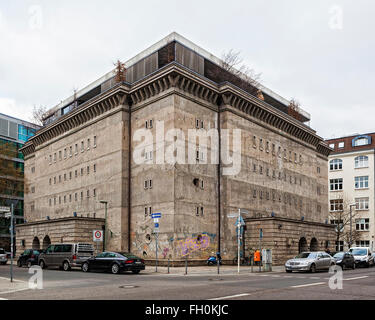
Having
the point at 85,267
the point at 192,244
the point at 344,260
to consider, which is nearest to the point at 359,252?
the point at 344,260

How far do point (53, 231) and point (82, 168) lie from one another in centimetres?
759

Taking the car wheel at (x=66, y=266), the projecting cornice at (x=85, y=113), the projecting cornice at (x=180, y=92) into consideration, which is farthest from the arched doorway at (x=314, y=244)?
the car wheel at (x=66, y=266)

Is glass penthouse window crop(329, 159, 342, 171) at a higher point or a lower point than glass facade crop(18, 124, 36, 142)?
lower

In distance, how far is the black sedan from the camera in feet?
93.6

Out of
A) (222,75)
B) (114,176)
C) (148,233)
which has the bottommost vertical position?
(148,233)

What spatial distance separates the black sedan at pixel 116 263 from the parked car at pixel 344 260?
55.1ft

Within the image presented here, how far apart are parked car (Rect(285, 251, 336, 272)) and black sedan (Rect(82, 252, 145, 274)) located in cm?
1001

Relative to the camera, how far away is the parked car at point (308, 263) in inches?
1170

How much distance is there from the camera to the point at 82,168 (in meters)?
50.1

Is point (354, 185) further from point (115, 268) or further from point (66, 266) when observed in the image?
point (115, 268)

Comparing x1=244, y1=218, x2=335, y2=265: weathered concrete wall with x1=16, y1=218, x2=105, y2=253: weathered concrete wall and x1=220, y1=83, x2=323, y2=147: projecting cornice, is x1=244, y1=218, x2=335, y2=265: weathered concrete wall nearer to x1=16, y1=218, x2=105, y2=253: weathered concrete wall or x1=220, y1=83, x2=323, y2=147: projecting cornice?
x1=220, y1=83, x2=323, y2=147: projecting cornice

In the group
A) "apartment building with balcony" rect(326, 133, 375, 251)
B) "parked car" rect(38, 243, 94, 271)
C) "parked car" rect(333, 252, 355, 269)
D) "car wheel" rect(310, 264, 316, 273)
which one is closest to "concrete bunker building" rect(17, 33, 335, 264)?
"parked car" rect(333, 252, 355, 269)

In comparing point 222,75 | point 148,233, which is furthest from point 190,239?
point 222,75
